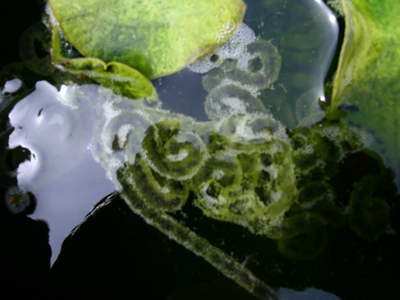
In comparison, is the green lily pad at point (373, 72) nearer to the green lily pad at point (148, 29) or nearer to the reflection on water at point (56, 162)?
the green lily pad at point (148, 29)

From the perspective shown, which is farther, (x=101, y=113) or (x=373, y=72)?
(x=101, y=113)

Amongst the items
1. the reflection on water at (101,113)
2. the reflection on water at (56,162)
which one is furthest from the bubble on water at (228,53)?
the reflection on water at (56,162)

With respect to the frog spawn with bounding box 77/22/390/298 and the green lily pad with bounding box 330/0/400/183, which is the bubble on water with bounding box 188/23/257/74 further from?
the green lily pad with bounding box 330/0/400/183

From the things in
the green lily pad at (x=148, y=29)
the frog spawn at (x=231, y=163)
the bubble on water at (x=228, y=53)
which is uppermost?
the green lily pad at (x=148, y=29)

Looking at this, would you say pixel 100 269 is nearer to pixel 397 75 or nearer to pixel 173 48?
pixel 173 48

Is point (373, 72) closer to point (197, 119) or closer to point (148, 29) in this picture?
point (197, 119)

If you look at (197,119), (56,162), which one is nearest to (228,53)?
(197,119)

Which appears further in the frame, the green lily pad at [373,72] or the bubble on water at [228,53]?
the bubble on water at [228,53]

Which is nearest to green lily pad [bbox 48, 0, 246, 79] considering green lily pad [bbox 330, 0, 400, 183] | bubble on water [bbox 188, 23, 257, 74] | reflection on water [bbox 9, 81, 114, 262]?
bubble on water [bbox 188, 23, 257, 74]
